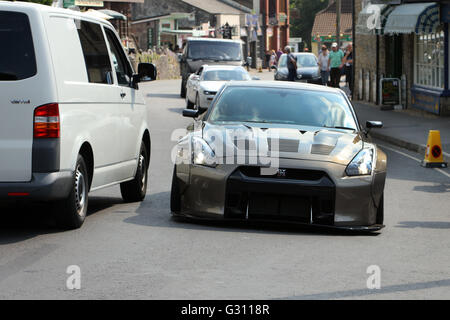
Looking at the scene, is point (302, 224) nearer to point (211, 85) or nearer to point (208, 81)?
point (211, 85)

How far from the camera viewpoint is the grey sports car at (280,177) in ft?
29.3

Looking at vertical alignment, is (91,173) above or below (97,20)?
below

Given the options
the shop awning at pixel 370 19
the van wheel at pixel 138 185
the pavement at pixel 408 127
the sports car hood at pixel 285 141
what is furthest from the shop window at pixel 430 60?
the sports car hood at pixel 285 141

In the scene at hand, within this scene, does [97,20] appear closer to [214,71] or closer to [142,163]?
[142,163]

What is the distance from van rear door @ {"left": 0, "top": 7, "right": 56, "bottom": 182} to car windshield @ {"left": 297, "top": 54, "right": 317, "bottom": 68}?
33.8m

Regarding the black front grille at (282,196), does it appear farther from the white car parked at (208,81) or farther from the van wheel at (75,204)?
the white car parked at (208,81)

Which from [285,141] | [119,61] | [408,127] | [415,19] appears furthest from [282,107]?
[415,19]

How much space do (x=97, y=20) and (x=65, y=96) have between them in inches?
72.2

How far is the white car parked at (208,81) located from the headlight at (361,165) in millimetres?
18343

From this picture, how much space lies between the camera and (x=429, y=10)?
86.0ft

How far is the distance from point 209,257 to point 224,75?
2212 cm

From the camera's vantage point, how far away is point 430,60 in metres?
28.0
